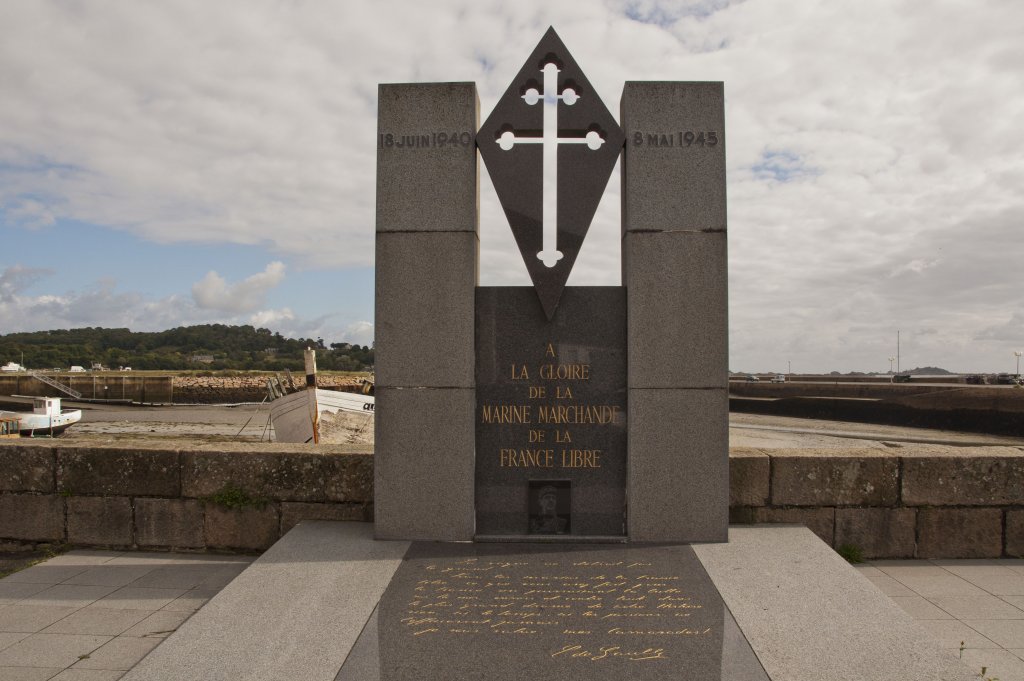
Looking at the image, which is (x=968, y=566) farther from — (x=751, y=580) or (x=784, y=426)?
(x=784, y=426)

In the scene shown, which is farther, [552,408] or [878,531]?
[878,531]

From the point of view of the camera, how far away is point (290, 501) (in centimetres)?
575

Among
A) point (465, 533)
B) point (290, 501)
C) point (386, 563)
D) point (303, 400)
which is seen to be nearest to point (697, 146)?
point (465, 533)

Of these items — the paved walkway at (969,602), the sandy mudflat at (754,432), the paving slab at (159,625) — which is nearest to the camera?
the paved walkway at (969,602)

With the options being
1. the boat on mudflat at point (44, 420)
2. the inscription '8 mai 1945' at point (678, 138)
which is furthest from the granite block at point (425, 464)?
the boat on mudflat at point (44, 420)

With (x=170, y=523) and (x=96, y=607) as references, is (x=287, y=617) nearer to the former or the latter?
(x=96, y=607)

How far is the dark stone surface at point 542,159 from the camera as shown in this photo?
5262 millimetres

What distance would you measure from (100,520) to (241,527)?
126cm

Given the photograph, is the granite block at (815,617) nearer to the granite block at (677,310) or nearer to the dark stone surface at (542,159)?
the granite block at (677,310)

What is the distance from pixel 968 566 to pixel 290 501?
Answer: 5.48 meters

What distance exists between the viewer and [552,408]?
5.20 meters

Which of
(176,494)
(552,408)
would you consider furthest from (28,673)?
(552,408)

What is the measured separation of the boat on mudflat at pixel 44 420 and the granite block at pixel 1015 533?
2699 cm
